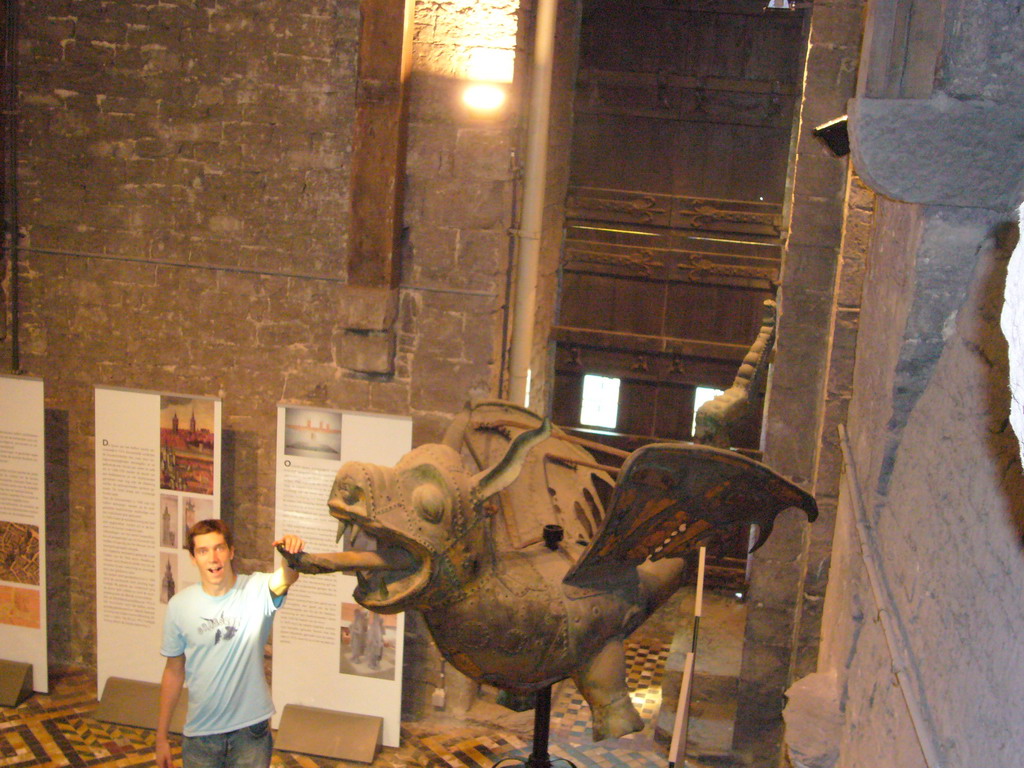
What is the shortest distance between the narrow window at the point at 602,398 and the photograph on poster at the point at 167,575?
10.8ft

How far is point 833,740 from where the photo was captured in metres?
2.88

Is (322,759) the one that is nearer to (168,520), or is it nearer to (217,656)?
(168,520)

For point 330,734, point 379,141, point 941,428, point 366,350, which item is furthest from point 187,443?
point 941,428

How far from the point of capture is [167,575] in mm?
5391

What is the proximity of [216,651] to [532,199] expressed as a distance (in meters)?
2.79

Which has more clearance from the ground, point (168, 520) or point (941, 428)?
point (941, 428)

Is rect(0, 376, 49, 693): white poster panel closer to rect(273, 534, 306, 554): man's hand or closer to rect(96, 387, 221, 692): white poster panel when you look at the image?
rect(96, 387, 221, 692): white poster panel

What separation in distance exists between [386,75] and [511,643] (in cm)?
286

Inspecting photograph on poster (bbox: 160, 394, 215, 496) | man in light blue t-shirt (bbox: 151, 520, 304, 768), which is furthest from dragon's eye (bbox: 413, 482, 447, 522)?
photograph on poster (bbox: 160, 394, 215, 496)

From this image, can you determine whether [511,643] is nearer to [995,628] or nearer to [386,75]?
[995,628]

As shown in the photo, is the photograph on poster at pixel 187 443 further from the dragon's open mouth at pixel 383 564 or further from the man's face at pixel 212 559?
the dragon's open mouth at pixel 383 564

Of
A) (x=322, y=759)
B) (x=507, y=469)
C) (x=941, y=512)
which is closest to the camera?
(x=941, y=512)

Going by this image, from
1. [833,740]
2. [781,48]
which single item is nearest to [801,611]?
[833,740]

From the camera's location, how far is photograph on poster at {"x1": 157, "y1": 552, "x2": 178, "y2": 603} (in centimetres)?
537
